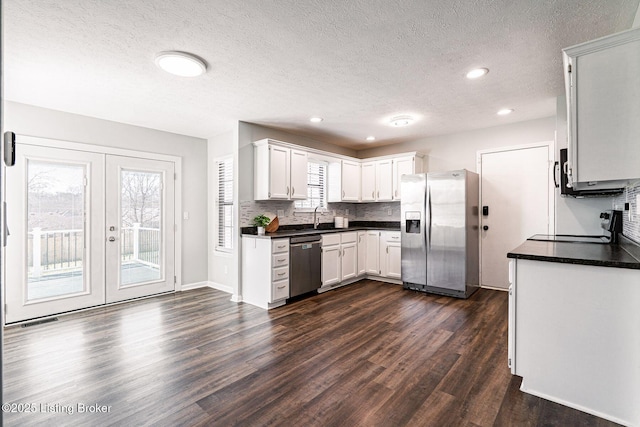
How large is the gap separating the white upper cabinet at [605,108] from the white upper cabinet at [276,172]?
3.18m

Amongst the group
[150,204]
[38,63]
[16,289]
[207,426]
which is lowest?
[207,426]

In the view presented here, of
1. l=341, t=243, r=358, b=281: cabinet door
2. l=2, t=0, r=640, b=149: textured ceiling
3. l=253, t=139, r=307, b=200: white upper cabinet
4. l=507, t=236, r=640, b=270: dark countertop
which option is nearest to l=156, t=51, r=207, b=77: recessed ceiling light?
l=2, t=0, r=640, b=149: textured ceiling

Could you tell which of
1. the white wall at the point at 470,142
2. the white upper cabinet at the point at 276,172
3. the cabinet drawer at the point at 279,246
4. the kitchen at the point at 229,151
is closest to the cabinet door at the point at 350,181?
the kitchen at the point at 229,151

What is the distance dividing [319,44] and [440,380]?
2581mm

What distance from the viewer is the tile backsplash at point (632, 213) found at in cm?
224

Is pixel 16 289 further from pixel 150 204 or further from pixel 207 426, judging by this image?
pixel 207 426

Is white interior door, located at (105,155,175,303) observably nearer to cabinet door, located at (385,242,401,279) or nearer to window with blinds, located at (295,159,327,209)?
window with blinds, located at (295,159,327,209)

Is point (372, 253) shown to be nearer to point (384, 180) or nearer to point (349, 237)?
point (349, 237)

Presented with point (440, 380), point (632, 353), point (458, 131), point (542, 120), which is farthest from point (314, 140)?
point (632, 353)

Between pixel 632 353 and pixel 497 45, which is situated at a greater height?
pixel 497 45

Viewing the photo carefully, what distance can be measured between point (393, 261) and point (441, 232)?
3.22 ft

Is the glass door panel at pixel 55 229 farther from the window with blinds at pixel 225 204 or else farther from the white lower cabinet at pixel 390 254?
the white lower cabinet at pixel 390 254

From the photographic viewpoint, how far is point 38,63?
2590mm

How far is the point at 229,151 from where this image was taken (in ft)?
15.7
